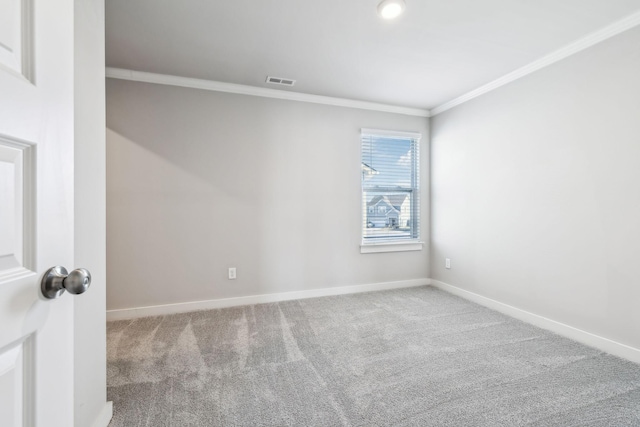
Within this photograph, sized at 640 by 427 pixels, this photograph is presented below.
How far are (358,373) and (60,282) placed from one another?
181 cm

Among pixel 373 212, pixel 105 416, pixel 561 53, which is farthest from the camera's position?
pixel 373 212

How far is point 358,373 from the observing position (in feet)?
6.32

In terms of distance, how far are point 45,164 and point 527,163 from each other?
343 cm

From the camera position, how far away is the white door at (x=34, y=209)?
19.8 inches

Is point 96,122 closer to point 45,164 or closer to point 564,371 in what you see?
point 45,164

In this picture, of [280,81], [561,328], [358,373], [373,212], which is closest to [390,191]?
[373,212]

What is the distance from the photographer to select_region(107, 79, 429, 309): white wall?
2.88 metres

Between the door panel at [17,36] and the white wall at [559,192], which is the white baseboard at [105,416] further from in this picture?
the white wall at [559,192]

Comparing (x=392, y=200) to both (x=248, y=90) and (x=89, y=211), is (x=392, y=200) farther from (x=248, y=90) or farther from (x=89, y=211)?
(x=89, y=211)

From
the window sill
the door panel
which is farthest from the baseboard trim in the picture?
the door panel

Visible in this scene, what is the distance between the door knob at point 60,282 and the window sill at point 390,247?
327 cm

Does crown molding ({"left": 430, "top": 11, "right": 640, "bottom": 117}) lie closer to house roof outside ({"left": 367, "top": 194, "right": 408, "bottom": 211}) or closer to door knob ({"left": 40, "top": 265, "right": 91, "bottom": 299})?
house roof outside ({"left": 367, "top": 194, "right": 408, "bottom": 211})

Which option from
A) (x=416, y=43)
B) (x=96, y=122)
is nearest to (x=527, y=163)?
(x=416, y=43)

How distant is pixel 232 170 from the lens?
3.19 metres
